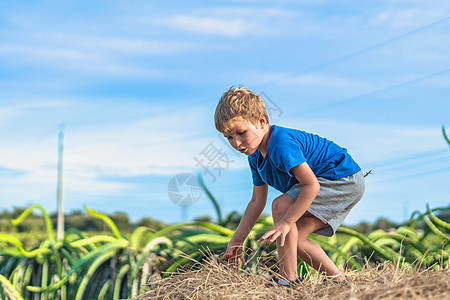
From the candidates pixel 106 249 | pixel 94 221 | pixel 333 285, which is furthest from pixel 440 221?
pixel 94 221

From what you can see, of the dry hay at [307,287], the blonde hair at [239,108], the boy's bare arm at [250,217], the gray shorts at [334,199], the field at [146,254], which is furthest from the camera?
the field at [146,254]

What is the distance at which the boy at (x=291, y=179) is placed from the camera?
1.75 m

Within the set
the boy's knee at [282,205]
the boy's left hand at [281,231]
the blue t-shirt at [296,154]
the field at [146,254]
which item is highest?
the blue t-shirt at [296,154]

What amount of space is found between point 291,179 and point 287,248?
0.87ft

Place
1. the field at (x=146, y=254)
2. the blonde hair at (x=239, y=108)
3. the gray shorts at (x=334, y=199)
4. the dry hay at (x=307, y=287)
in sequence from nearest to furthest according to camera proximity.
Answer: the dry hay at (x=307, y=287) < the blonde hair at (x=239, y=108) < the gray shorts at (x=334, y=199) < the field at (x=146, y=254)

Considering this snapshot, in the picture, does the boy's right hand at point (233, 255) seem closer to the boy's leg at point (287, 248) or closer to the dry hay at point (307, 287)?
the dry hay at point (307, 287)

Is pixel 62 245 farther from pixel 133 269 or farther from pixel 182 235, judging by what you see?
pixel 182 235

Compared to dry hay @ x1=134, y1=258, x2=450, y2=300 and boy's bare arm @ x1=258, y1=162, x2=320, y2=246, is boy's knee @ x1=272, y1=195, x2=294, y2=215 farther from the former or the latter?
dry hay @ x1=134, y1=258, x2=450, y2=300

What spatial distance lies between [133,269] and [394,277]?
1613 millimetres

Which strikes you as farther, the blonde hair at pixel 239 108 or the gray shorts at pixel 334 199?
the gray shorts at pixel 334 199

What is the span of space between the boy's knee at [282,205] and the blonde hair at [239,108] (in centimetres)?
29

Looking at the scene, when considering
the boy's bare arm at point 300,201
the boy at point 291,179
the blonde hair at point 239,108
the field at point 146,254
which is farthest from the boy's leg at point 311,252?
the blonde hair at point 239,108

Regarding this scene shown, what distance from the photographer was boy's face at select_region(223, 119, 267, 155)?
→ 1.81m

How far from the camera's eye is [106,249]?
2.76m
